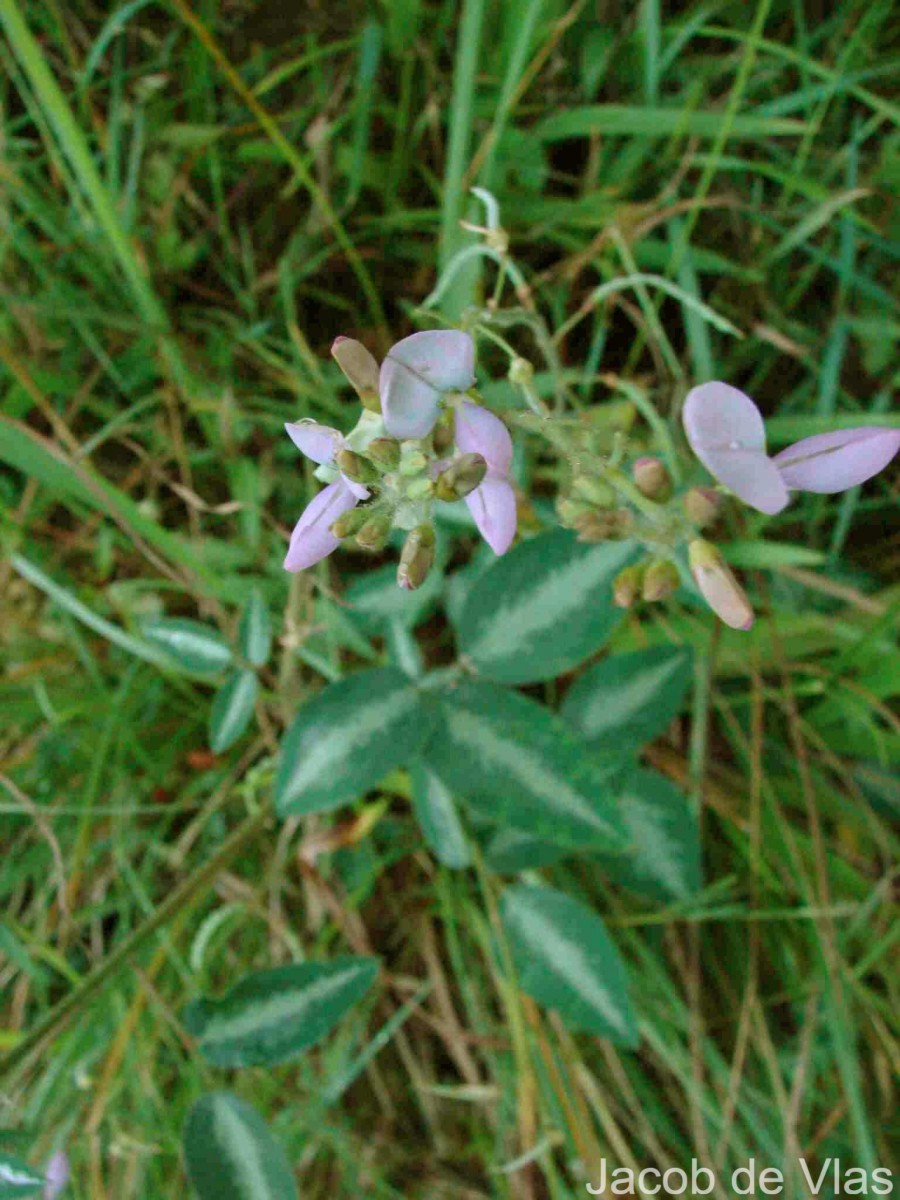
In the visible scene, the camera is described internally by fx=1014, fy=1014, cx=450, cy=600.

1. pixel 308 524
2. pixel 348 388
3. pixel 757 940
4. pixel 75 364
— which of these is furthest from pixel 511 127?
pixel 757 940

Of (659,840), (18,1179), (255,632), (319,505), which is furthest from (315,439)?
(659,840)

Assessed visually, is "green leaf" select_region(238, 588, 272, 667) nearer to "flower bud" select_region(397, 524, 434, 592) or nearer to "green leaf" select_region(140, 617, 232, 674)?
"green leaf" select_region(140, 617, 232, 674)

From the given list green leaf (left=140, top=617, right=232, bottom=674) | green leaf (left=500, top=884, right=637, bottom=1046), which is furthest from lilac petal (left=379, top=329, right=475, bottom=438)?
green leaf (left=500, top=884, right=637, bottom=1046)

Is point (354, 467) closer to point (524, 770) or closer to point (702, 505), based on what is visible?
point (702, 505)

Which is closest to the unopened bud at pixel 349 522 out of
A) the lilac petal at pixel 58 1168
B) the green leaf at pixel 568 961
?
the green leaf at pixel 568 961

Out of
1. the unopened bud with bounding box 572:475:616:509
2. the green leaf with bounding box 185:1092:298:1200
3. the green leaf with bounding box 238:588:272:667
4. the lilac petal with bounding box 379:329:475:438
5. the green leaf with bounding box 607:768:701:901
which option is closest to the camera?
the lilac petal with bounding box 379:329:475:438

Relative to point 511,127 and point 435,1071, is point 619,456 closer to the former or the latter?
point 511,127
